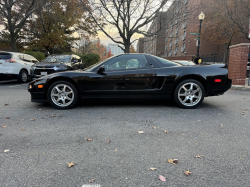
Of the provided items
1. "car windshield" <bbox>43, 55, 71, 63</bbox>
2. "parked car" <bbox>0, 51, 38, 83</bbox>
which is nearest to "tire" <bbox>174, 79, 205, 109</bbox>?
"car windshield" <bbox>43, 55, 71, 63</bbox>

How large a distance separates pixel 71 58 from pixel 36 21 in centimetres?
1274

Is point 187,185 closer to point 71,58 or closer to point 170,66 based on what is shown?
point 170,66

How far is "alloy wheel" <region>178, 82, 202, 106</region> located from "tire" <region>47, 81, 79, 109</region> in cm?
262

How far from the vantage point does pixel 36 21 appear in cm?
1986

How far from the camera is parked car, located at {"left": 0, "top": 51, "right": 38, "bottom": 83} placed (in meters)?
9.05

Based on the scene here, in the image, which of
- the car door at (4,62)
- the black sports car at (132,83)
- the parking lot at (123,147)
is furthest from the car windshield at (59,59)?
the parking lot at (123,147)

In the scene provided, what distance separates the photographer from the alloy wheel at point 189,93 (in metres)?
4.64

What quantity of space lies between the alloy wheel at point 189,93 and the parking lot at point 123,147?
0.32m

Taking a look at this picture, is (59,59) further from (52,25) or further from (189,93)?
(52,25)

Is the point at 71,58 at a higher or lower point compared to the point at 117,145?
higher

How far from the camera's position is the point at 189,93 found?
4664 millimetres

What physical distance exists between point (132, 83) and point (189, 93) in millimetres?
1450

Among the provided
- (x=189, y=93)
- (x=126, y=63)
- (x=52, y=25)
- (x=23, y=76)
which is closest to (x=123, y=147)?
(x=126, y=63)

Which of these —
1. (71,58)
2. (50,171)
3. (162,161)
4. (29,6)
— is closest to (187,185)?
(162,161)
